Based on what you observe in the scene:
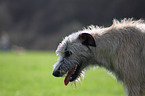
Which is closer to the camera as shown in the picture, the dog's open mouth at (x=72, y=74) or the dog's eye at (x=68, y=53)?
the dog's eye at (x=68, y=53)

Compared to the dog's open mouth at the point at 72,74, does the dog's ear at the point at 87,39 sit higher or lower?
higher

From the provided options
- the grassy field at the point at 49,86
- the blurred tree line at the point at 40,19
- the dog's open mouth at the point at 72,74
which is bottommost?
the dog's open mouth at the point at 72,74

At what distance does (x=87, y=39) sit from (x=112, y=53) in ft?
1.81

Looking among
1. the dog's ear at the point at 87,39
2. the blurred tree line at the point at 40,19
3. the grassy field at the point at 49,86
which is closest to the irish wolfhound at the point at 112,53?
the dog's ear at the point at 87,39

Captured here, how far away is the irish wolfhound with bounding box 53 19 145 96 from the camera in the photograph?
346cm

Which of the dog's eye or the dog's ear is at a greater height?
the dog's ear

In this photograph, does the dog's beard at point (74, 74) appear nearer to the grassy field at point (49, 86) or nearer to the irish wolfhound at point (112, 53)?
the irish wolfhound at point (112, 53)

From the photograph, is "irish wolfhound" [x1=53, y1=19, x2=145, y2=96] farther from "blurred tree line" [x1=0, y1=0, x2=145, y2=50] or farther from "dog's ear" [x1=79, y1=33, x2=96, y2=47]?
"blurred tree line" [x1=0, y1=0, x2=145, y2=50]

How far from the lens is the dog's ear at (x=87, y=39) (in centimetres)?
370

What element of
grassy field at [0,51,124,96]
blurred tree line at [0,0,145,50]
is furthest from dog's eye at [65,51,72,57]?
blurred tree line at [0,0,145,50]

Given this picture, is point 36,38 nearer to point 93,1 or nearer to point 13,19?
point 13,19

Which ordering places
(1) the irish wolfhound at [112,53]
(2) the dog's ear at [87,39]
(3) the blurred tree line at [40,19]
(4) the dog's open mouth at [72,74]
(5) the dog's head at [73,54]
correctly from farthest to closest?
(3) the blurred tree line at [40,19]
(4) the dog's open mouth at [72,74]
(5) the dog's head at [73,54]
(2) the dog's ear at [87,39]
(1) the irish wolfhound at [112,53]

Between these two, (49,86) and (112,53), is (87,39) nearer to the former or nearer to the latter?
(112,53)

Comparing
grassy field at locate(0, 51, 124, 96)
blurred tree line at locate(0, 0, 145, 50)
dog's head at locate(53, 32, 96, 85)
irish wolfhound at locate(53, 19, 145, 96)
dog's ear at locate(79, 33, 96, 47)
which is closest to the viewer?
irish wolfhound at locate(53, 19, 145, 96)
